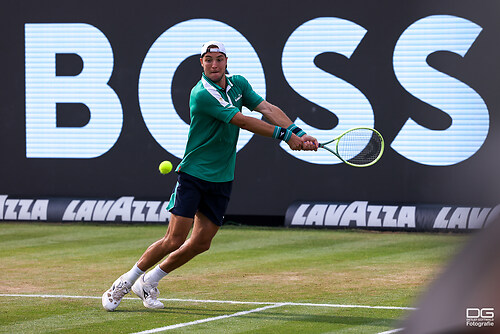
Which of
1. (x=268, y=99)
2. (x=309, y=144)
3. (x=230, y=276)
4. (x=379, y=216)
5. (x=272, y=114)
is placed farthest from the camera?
(x=268, y=99)

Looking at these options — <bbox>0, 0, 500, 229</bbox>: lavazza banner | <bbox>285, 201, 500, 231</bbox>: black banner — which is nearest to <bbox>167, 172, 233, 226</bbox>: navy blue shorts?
<bbox>285, 201, 500, 231</bbox>: black banner

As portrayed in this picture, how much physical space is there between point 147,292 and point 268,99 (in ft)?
23.5

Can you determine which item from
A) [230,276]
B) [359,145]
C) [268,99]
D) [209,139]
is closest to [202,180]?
[209,139]

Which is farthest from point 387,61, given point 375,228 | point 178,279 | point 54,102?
point 178,279

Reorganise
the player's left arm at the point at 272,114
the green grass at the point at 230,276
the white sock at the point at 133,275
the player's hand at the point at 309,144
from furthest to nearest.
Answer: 1. the player's left arm at the point at 272,114
2. the white sock at the point at 133,275
3. the player's hand at the point at 309,144
4. the green grass at the point at 230,276

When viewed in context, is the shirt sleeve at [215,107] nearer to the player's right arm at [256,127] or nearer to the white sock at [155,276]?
the player's right arm at [256,127]

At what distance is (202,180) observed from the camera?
6.27m

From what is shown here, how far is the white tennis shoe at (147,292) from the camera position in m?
6.40

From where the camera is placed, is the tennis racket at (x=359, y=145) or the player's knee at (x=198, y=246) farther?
the tennis racket at (x=359, y=145)

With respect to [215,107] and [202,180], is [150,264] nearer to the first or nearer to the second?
[202,180]

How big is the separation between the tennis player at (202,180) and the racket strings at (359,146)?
1094 mm

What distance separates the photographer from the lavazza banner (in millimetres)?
12617

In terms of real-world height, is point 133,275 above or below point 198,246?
below

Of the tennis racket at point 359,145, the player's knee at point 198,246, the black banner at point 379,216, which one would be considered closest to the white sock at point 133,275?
the player's knee at point 198,246
